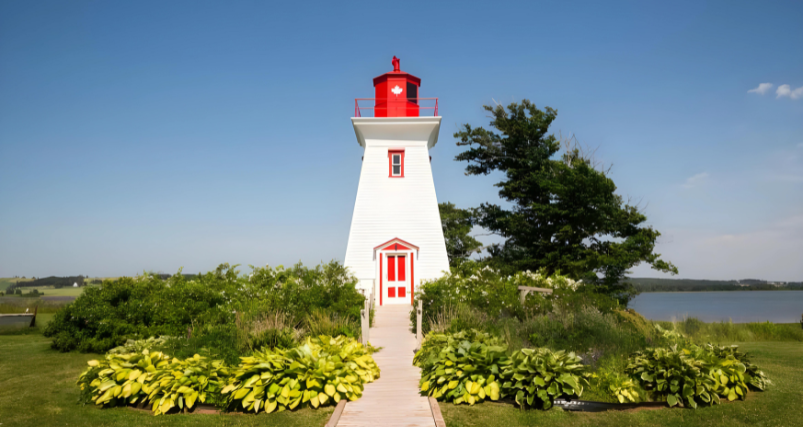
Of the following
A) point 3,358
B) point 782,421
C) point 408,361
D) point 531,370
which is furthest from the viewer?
point 3,358

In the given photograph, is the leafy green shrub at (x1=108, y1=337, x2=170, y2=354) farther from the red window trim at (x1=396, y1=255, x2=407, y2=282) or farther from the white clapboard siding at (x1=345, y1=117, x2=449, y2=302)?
the red window trim at (x1=396, y1=255, x2=407, y2=282)

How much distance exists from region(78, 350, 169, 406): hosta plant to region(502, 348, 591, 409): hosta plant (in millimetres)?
5390

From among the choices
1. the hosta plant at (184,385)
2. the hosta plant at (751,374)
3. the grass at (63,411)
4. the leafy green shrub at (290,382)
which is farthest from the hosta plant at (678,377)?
the hosta plant at (184,385)

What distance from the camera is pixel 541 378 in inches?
256

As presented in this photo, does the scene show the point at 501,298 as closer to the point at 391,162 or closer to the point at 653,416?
the point at 653,416

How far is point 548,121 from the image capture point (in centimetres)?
2333

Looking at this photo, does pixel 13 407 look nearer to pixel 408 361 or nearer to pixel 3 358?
pixel 3 358

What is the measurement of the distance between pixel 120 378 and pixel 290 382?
2.63m

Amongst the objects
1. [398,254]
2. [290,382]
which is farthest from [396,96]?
[290,382]

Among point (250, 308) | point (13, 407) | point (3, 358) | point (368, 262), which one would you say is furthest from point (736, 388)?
point (3, 358)

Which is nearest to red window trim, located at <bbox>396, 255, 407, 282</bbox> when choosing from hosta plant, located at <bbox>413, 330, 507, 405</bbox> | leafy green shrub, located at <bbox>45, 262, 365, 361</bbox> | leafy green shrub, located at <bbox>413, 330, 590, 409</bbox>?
leafy green shrub, located at <bbox>45, 262, 365, 361</bbox>

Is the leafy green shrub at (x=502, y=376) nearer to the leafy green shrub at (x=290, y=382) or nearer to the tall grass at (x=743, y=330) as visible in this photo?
the leafy green shrub at (x=290, y=382)

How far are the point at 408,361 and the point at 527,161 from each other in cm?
1610

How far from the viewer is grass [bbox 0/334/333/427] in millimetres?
6074
